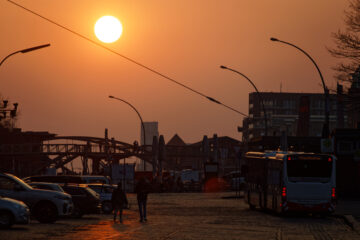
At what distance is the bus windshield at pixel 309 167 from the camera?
3184cm

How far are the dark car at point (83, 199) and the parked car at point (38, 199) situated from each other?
5597 millimetres

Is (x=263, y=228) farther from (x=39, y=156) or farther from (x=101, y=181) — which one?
(x=39, y=156)

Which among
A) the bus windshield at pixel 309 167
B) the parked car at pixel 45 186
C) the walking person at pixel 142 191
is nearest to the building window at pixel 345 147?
the bus windshield at pixel 309 167

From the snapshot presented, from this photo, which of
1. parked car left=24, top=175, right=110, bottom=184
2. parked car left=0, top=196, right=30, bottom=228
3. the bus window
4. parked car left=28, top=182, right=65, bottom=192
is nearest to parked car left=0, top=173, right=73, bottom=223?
parked car left=0, top=196, right=30, bottom=228

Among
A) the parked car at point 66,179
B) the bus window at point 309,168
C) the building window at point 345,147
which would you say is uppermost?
the building window at point 345,147

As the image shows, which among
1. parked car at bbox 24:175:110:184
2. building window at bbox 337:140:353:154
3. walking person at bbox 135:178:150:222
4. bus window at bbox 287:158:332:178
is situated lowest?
walking person at bbox 135:178:150:222

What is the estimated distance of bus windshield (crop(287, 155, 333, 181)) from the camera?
104ft

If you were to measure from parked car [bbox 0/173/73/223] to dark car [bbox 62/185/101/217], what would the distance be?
18.4 feet

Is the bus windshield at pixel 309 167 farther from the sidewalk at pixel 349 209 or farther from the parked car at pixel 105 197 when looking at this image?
the parked car at pixel 105 197

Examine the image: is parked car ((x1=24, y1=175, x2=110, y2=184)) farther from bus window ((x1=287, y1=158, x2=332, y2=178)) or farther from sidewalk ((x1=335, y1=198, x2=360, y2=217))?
sidewalk ((x1=335, y1=198, x2=360, y2=217))

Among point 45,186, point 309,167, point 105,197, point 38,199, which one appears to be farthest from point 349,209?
point 38,199

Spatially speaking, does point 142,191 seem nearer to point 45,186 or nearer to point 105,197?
point 45,186

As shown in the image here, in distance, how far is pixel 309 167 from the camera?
32.1 metres

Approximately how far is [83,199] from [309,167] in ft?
32.1
